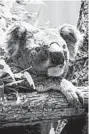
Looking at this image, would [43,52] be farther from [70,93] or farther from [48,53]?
[70,93]

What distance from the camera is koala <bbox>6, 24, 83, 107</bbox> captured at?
1338mm

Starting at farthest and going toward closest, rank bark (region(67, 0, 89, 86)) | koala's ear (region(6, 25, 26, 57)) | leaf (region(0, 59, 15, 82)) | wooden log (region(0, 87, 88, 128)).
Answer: bark (region(67, 0, 89, 86))
koala's ear (region(6, 25, 26, 57))
leaf (region(0, 59, 15, 82))
wooden log (region(0, 87, 88, 128))

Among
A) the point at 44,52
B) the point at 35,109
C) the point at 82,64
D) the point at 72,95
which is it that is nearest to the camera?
the point at 35,109

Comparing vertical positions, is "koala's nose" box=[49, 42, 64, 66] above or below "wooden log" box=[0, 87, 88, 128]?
above

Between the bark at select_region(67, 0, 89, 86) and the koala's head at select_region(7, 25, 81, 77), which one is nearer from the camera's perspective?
the koala's head at select_region(7, 25, 81, 77)

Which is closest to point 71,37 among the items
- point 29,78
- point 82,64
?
point 82,64

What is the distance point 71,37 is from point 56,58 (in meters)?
0.22

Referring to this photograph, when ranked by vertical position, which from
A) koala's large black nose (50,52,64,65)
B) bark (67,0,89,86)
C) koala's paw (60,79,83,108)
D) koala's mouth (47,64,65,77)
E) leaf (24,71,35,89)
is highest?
bark (67,0,89,86)

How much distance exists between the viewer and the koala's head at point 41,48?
1.35 meters

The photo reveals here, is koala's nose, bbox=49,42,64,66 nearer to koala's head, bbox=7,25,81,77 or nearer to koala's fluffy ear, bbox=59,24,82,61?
koala's head, bbox=7,25,81,77

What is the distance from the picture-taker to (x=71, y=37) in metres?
1.49

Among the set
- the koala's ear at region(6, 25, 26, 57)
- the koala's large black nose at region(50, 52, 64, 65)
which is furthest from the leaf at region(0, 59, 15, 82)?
the koala's large black nose at region(50, 52, 64, 65)

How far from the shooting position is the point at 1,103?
3.68 feet

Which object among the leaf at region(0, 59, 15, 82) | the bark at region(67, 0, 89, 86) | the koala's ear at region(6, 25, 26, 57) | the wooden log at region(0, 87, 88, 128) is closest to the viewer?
the wooden log at region(0, 87, 88, 128)
